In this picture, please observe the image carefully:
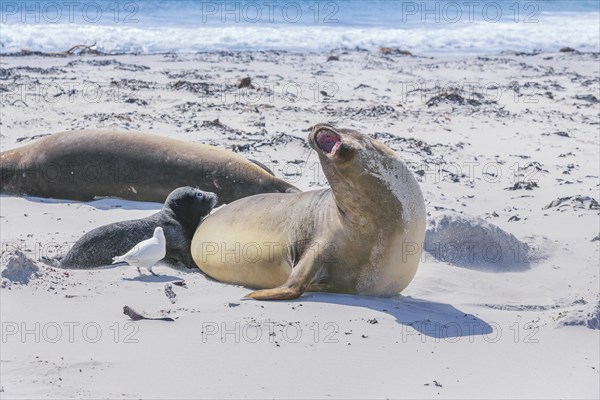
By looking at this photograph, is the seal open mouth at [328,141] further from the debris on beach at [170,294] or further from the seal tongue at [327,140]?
the debris on beach at [170,294]

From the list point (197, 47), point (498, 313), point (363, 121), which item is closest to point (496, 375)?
point (498, 313)

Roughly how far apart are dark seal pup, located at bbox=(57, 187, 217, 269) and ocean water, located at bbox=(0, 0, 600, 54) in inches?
620

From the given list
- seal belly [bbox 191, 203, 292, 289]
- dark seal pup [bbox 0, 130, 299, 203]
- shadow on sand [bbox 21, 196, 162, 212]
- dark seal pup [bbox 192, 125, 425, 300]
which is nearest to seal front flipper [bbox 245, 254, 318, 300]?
dark seal pup [bbox 192, 125, 425, 300]

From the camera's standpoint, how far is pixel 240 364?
395 cm

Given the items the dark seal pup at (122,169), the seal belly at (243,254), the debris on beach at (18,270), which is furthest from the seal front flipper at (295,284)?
the dark seal pup at (122,169)

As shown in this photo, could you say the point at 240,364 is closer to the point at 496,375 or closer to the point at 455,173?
the point at 496,375

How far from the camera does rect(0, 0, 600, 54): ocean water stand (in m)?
24.0

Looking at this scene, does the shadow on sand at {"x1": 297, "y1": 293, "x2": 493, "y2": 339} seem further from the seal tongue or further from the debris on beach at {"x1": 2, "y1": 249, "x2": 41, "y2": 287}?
the debris on beach at {"x1": 2, "y1": 249, "x2": 41, "y2": 287}

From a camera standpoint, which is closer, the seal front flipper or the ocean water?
the seal front flipper

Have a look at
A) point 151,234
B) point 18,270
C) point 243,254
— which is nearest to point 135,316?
point 18,270

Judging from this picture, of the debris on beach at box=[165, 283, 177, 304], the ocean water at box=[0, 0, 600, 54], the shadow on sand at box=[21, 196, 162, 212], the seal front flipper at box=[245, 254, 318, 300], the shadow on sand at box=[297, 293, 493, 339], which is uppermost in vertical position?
the ocean water at box=[0, 0, 600, 54]

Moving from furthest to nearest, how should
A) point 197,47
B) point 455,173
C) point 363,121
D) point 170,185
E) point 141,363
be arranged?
point 197,47 → point 363,121 → point 455,173 → point 170,185 → point 141,363

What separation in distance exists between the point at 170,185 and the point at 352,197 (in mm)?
3273

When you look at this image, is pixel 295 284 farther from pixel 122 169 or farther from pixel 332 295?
pixel 122 169
